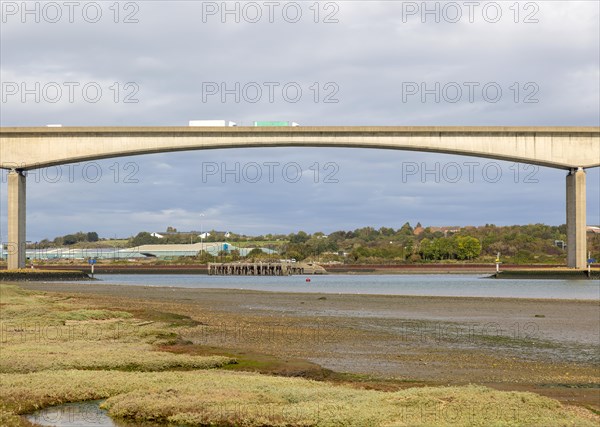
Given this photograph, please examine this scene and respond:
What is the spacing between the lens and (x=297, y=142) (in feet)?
266

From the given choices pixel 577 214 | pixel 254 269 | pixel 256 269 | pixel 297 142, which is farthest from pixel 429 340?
pixel 254 269

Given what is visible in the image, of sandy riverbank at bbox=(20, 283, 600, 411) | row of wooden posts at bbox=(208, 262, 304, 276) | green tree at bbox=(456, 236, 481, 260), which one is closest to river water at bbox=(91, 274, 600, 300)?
sandy riverbank at bbox=(20, 283, 600, 411)

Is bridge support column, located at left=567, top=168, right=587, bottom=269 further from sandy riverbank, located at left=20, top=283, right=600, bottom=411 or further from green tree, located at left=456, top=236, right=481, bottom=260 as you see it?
green tree, located at left=456, top=236, right=481, bottom=260

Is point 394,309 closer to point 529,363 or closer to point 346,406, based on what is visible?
point 529,363

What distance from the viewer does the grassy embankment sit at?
12.4 metres

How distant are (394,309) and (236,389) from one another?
2841 cm

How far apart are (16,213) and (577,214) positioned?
55107 millimetres

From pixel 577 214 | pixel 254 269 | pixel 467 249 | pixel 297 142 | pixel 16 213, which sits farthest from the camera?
pixel 467 249

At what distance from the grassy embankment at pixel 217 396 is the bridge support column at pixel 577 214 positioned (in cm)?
6872

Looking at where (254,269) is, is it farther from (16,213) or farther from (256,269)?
(16,213)

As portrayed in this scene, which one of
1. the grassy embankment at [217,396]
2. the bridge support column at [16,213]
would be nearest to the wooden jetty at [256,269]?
the bridge support column at [16,213]

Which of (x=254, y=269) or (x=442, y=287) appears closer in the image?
(x=442, y=287)

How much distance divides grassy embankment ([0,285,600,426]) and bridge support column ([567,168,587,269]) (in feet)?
225

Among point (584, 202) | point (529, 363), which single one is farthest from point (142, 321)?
point (584, 202)
